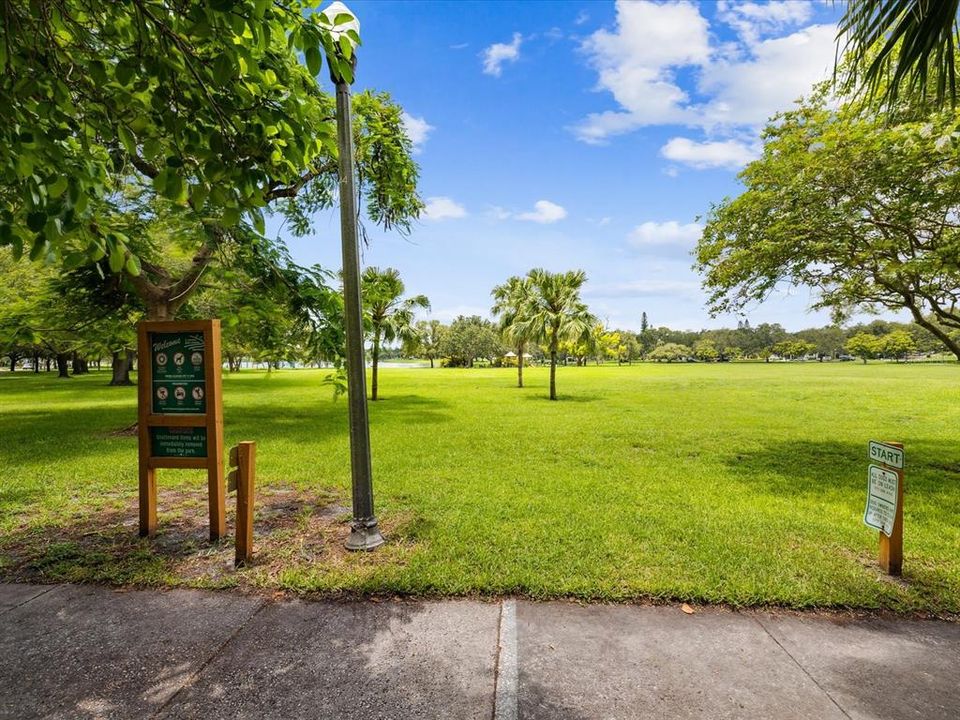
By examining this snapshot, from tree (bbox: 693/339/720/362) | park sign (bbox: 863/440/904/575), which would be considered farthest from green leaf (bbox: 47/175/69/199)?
tree (bbox: 693/339/720/362)

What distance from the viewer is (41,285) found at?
12266 mm

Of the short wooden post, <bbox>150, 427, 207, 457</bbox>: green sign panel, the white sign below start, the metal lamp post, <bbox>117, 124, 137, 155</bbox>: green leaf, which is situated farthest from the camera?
<bbox>150, 427, 207, 457</bbox>: green sign panel

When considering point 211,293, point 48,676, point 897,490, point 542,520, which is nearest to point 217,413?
point 48,676

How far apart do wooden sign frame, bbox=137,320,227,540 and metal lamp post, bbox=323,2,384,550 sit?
1.38 meters

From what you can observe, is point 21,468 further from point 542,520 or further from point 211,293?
point 542,520

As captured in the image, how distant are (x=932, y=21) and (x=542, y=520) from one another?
522cm

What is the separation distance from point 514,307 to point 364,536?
26.5 meters

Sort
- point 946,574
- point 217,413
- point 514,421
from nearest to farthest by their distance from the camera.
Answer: point 946,574
point 217,413
point 514,421

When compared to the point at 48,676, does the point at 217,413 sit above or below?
above

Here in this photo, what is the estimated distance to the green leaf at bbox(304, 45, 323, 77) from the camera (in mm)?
2619

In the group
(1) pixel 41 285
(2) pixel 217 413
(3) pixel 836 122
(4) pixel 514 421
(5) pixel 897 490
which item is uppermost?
(3) pixel 836 122

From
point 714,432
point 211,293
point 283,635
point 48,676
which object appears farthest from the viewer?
point 211,293

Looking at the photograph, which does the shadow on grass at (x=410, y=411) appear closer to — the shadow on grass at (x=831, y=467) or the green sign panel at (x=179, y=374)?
the shadow on grass at (x=831, y=467)

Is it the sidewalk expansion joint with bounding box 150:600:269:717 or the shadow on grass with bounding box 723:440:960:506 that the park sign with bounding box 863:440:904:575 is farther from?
the sidewalk expansion joint with bounding box 150:600:269:717
